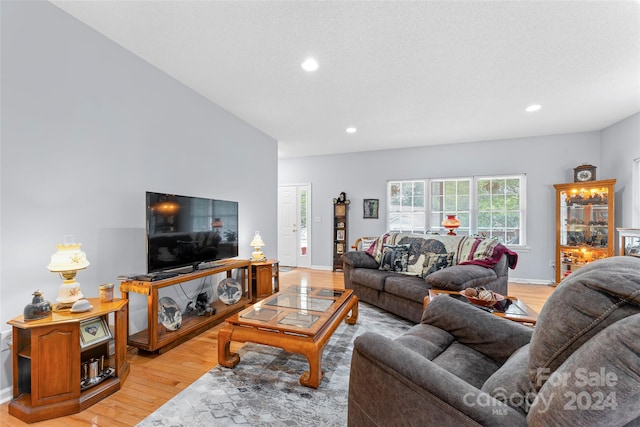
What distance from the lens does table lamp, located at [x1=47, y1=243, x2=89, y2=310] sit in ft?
5.98

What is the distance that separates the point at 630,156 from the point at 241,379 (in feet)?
18.5

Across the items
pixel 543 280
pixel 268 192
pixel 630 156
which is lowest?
pixel 543 280

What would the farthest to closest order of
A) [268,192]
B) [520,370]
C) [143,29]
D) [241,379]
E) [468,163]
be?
[468,163] → [268,192] → [143,29] → [241,379] → [520,370]

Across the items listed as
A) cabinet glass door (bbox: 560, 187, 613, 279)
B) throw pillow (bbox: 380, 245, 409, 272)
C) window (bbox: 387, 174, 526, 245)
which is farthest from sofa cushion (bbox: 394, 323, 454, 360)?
window (bbox: 387, 174, 526, 245)

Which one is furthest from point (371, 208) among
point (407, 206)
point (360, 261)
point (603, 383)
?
point (603, 383)

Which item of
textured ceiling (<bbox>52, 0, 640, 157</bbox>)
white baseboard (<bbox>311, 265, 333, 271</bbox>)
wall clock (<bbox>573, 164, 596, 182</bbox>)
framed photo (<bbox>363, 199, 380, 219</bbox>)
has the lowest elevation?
white baseboard (<bbox>311, 265, 333, 271</bbox>)

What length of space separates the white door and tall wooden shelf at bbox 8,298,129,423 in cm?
485

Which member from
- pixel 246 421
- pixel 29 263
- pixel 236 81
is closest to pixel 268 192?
pixel 236 81

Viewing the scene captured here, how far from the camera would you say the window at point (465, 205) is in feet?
17.1

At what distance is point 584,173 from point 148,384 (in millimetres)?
6290

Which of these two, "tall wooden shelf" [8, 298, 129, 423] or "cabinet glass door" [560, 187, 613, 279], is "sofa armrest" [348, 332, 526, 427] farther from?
"cabinet glass door" [560, 187, 613, 279]

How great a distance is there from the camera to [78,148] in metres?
2.21

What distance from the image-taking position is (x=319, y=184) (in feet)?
21.3

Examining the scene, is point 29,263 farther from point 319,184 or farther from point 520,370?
point 319,184
